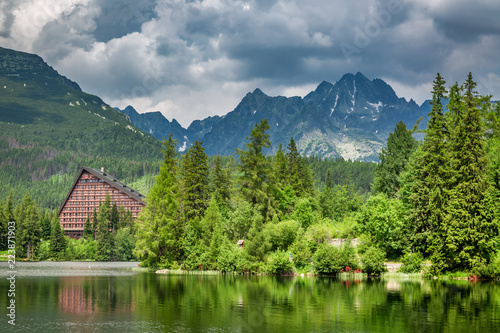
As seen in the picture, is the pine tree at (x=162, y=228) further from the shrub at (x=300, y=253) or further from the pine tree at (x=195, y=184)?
the shrub at (x=300, y=253)

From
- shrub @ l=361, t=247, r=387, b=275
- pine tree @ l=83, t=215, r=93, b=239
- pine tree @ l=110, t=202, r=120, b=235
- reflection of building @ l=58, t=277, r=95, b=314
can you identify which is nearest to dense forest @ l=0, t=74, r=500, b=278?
shrub @ l=361, t=247, r=387, b=275

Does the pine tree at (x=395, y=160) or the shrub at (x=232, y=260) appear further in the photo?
the pine tree at (x=395, y=160)

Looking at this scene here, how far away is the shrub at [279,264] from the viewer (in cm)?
6625

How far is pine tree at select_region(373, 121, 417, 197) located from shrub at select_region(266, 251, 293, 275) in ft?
92.9

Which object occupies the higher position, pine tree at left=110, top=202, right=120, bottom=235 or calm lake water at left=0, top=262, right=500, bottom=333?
pine tree at left=110, top=202, right=120, bottom=235

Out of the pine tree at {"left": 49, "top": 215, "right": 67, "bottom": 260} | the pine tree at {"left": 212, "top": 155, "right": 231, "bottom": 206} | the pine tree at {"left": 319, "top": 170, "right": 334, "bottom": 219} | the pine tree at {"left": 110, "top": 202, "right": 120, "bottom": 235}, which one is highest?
the pine tree at {"left": 212, "top": 155, "right": 231, "bottom": 206}

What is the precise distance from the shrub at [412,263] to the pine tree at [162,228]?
33754mm

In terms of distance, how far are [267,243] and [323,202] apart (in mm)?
47791

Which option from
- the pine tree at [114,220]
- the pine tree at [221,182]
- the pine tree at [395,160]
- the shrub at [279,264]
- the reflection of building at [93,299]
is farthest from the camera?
the pine tree at [114,220]

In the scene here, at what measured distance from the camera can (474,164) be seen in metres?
59.6

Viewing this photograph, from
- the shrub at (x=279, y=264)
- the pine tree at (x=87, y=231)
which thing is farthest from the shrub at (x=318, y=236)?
the pine tree at (x=87, y=231)

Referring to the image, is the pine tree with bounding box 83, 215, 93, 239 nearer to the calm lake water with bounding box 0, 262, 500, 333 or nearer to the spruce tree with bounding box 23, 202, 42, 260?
the spruce tree with bounding box 23, 202, 42, 260

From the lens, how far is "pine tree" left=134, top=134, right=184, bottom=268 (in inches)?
3125

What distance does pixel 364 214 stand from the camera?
6819cm
